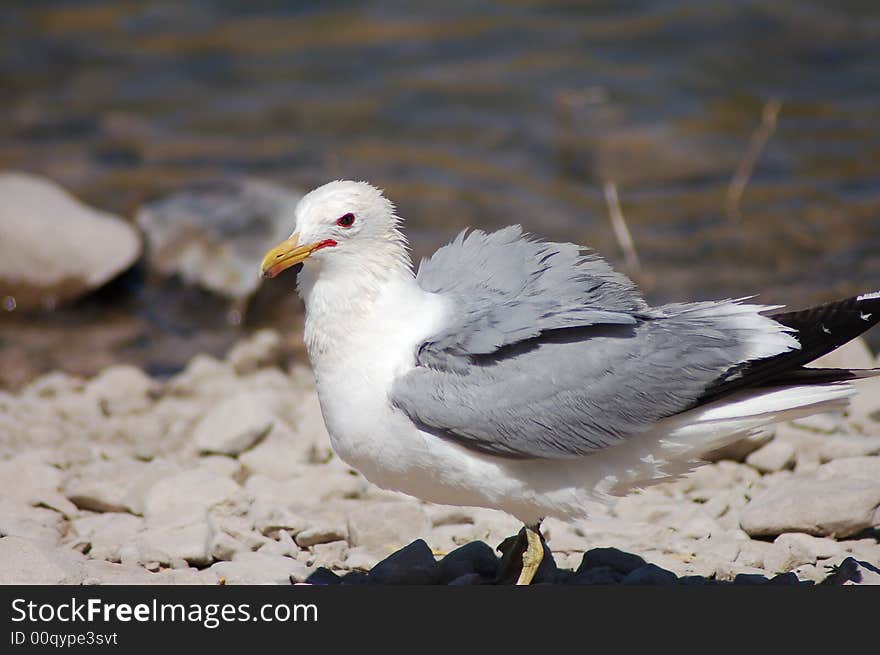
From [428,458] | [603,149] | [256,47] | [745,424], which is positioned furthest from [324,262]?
[256,47]

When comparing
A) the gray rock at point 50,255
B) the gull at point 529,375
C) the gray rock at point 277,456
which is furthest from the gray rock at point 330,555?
the gray rock at point 50,255

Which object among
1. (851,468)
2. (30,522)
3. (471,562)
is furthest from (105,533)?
(851,468)

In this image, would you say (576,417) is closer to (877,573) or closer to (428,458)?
(428,458)

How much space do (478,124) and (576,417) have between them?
303 inches

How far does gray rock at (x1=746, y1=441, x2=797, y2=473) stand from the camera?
561 centimetres

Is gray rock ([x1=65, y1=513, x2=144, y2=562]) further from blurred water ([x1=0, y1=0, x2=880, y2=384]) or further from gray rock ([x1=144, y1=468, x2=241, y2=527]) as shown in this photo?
blurred water ([x1=0, y1=0, x2=880, y2=384])

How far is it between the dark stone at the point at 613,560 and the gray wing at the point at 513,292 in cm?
98

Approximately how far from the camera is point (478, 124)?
456 inches

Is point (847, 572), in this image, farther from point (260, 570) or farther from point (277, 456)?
point (277, 456)

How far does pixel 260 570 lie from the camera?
4.61m

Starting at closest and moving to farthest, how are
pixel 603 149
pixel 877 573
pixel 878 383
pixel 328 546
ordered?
pixel 877 573, pixel 328 546, pixel 878 383, pixel 603 149

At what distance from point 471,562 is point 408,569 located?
350 mm

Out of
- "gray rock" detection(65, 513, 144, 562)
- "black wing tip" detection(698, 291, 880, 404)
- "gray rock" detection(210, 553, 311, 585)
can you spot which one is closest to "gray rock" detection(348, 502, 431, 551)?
"gray rock" detection(210, 553, 311, 585)

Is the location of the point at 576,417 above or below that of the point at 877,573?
above
